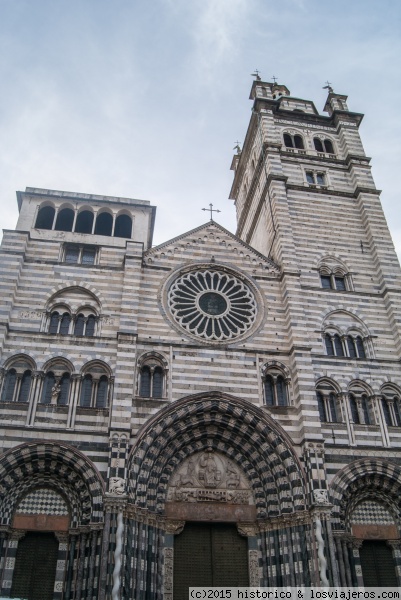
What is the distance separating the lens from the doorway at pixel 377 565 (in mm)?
16069

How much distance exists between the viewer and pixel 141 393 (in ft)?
57.5

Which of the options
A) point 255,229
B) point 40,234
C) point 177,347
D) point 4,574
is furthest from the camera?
point 255,229

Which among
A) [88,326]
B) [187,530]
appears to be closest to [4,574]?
[187,530]

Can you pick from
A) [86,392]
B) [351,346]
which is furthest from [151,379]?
[351,346]

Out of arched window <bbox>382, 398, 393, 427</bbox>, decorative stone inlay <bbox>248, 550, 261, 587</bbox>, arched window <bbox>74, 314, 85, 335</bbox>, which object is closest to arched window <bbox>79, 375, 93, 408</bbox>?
arched window <bbox>74, 314, 85, 335</bbox>

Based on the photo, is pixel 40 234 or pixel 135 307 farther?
pixel 40 234

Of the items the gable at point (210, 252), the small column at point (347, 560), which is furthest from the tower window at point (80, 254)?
the small column at point (347, 560)

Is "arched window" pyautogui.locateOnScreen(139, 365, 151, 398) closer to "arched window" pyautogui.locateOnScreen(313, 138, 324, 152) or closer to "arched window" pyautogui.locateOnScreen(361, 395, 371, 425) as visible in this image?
"arched window" pyautogui.locateOnScreen(361, 395, 371, 425)

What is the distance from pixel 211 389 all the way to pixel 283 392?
2.65m

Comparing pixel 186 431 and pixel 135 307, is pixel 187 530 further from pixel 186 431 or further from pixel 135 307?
pixel 135 307

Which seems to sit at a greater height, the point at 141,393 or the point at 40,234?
the point at 40,234

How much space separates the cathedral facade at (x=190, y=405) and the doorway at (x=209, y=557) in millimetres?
43

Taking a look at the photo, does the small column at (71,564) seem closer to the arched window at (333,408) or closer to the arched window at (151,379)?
the arched window at (151,379)

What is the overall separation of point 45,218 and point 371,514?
16.2 meters
